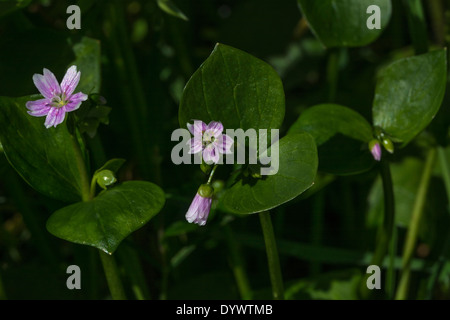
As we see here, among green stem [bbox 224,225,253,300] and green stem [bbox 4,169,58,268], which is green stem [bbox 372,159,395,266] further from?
green stem [bbox 4,169,58,268]

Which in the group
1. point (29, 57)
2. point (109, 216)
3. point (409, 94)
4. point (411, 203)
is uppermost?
point (29, 57)

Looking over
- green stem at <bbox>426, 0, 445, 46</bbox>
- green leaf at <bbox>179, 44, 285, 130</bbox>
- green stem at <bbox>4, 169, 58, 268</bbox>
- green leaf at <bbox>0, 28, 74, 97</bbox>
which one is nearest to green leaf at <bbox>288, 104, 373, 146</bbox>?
green leaf at <bbox>179, 44, 285, 130</bbox>

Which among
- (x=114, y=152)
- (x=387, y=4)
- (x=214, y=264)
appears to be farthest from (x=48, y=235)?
(x=387, y=4)

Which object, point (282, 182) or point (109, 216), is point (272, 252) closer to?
point (282, 182)

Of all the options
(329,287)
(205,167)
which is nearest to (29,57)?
(205,167)

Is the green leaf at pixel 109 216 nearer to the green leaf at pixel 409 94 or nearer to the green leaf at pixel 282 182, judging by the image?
the green leaf at pixel 282 182

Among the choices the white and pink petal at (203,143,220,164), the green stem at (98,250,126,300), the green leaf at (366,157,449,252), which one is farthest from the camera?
the green leaf at (366,157,449,252)

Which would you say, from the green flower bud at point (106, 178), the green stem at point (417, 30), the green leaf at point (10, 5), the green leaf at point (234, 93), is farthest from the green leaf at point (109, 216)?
the green stem at point (417, 30)
